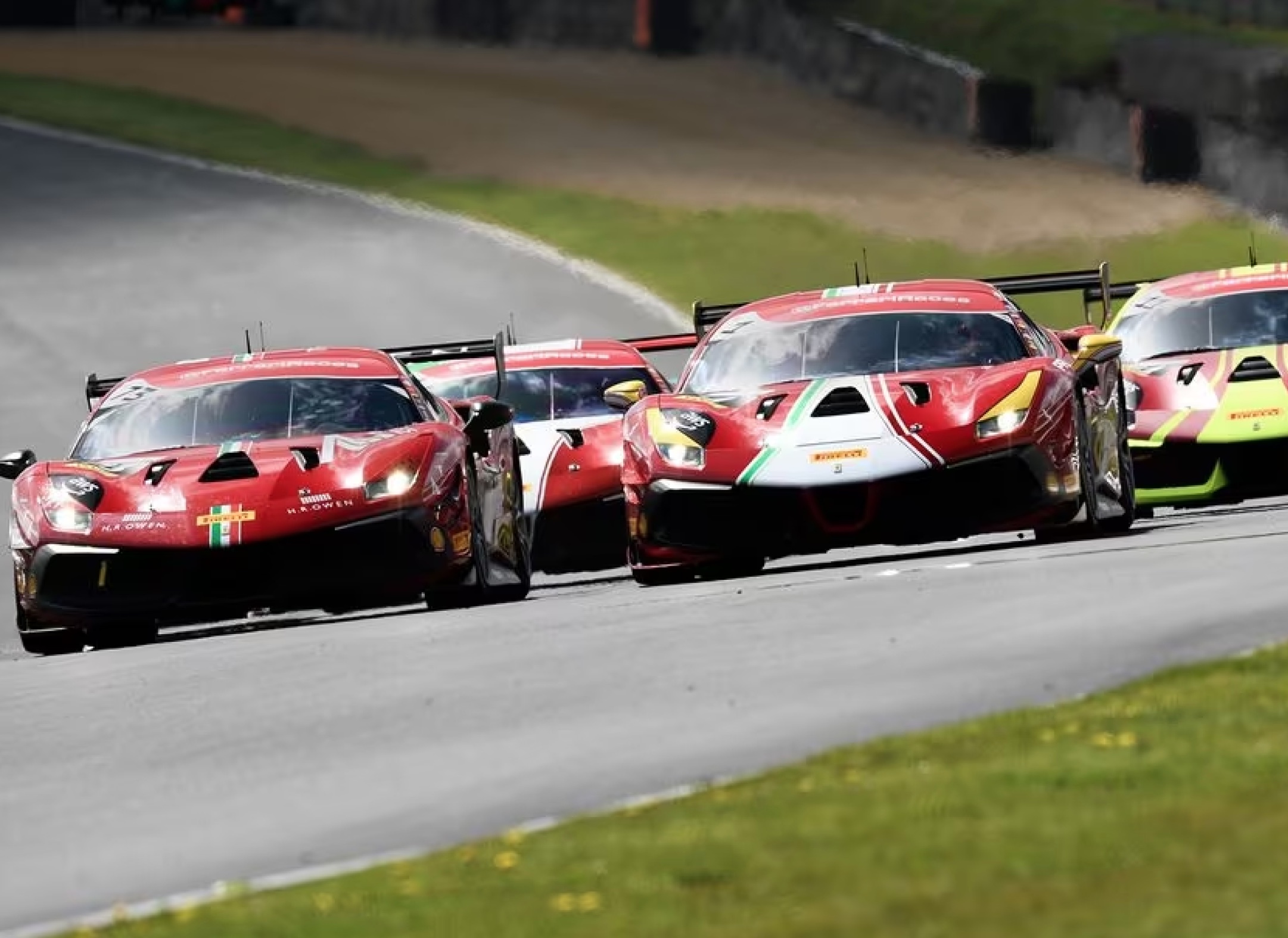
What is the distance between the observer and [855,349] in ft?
50.8

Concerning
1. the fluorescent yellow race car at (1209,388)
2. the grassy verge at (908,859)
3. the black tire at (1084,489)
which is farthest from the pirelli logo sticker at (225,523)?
the grassy verge at (908,859)

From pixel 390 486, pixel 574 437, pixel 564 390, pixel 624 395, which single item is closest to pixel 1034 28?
pixel 564 390

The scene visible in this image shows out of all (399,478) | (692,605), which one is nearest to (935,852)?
(692,605)

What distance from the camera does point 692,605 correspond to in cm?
1280

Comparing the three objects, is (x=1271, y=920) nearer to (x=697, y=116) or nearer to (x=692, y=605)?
(x=692, y=605)

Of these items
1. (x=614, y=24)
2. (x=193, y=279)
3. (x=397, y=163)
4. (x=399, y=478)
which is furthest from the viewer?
(x=614, y=24)

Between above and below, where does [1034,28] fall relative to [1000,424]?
above

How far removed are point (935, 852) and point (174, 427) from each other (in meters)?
8.75

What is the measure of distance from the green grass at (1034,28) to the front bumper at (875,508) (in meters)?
26.0

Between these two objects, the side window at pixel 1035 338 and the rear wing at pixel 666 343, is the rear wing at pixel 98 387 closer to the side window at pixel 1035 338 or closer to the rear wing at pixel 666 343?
the rear wing at pixel 666 343

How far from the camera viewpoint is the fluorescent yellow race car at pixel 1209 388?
17.7 meters

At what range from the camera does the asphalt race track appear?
27.2 feet

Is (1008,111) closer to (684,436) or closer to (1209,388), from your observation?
(1209,388)

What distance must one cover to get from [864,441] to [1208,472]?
3.91 m
